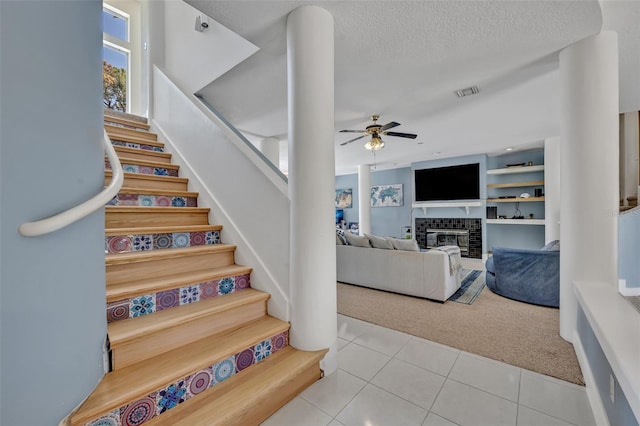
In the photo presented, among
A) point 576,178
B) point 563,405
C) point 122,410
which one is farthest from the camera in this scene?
point 576,178

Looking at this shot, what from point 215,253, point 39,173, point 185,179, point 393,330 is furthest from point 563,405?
point 185,179

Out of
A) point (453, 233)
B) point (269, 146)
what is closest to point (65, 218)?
point (269, 146)

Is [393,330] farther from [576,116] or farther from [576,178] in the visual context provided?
[576,116]

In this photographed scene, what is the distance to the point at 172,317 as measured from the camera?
59.3 inches

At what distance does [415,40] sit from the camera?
2119 millimetres

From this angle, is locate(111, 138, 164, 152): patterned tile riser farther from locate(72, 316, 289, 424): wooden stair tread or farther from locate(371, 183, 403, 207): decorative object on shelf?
locate(371, 183, 403, 207): decorative object on shelf

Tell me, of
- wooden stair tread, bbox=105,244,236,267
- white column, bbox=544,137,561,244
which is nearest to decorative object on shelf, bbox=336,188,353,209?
white column, bbox=544,137,561,244

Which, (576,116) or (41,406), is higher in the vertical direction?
(576,116)

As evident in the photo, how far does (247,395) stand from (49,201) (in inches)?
48.2

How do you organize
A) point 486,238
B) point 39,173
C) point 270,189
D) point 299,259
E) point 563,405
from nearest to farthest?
1. point 39,173
2. point 563,405
3. point 299,259
4. point 270,189
5. point 486,238

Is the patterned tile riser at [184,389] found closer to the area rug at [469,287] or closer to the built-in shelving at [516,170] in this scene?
the area rug at [469,287]

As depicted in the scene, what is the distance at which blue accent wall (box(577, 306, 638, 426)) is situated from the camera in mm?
1116

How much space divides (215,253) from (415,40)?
7.61ft

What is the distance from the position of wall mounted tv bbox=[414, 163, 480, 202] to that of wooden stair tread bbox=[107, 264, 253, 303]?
6.22 metres
